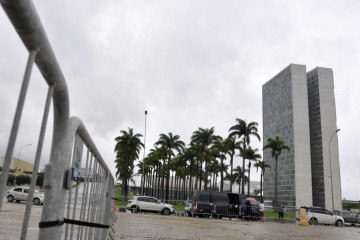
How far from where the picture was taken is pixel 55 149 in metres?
2.15

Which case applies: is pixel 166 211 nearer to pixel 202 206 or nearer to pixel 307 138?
pixel 202 206

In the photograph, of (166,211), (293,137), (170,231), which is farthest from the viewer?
(293,137)

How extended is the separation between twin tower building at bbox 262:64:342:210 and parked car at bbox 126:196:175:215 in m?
80.4

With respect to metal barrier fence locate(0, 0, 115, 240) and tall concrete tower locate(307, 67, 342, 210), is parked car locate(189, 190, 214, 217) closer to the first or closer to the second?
metal barrier fence locate(0, 0, 115, 240)

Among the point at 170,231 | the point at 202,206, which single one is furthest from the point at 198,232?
the point at 202,206

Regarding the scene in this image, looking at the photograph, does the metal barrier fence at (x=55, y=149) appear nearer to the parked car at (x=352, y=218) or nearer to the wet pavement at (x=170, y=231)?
the wet pavement at (x=170, y=231)

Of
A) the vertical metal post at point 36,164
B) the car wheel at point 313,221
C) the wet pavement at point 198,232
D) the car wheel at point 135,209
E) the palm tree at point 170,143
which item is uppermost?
the palm tree at point 170,143

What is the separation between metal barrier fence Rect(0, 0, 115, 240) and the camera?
135 cm

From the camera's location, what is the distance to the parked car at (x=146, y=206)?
107 feet

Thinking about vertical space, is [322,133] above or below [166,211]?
above

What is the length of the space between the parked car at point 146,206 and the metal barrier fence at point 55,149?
2953cm

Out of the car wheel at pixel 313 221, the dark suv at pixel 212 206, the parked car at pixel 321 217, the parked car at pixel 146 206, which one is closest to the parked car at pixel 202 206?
the dark suv at pixel 212 206

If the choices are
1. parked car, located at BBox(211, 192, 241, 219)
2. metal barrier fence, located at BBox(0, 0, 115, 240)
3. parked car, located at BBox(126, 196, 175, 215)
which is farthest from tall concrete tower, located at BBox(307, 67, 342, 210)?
metal barrier fence, located at BBox(0, 0, 115, 240)

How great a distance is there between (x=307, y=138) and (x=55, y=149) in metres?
116
